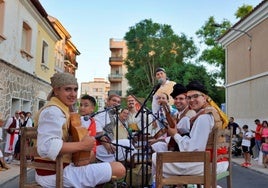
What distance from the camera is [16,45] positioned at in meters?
15.0

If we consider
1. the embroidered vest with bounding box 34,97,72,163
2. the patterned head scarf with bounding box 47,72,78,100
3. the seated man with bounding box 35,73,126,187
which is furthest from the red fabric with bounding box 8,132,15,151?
the embroidered vest with bounding box 34,97,72,163

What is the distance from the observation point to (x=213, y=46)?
3666 cm

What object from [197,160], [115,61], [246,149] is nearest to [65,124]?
[197,160]

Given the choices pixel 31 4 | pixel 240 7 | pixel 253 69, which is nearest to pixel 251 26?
pixel 253 69

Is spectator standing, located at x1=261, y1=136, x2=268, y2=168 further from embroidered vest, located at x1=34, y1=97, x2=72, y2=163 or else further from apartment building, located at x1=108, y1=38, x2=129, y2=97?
apartment building, located at x1=108, y1=38, x2=129, y2=97

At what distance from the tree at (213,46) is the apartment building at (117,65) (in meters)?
28.3

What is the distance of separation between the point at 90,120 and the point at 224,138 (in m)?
1.62

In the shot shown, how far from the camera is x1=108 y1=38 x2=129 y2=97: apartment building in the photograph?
66.6 m

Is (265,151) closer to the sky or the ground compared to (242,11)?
closer to the ground

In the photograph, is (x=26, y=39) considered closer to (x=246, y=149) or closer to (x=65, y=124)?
(x=246, y=149)

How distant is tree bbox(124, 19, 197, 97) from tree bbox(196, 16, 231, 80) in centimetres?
293

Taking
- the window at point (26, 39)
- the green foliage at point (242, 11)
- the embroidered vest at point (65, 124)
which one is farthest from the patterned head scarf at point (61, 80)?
the green foliage at point (242, 11)

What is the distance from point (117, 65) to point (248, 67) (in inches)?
1893

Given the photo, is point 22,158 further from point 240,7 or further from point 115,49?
point 115,49
